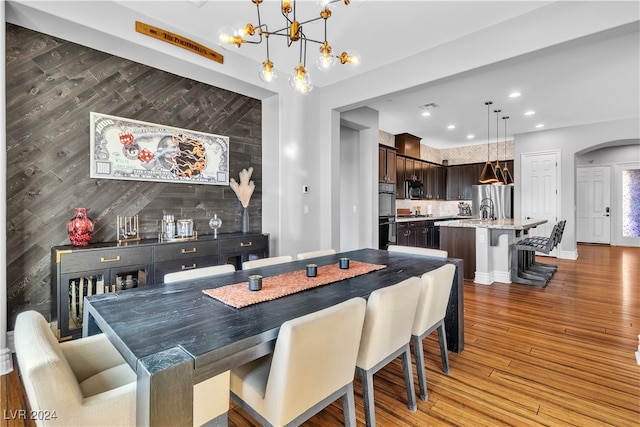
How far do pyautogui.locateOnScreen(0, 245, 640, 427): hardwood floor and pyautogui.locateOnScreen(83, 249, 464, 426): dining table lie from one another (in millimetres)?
734

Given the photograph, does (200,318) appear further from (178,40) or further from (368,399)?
(178,40)

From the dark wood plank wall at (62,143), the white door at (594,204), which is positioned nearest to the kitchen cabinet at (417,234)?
the dark wood plank wall at (62,143)

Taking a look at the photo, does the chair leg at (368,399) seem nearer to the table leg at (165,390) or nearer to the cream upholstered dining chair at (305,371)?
the cream upholstered dining chair at (305,371)

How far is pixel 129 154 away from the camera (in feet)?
10.3

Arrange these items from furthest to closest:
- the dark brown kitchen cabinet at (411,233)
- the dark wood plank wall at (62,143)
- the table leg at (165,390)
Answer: the dark brown kitchen cabinet at (411,233) → the dark wood plank wall at (62,143) → the table leg at (165,390)

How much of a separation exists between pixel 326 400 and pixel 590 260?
7.51 metres

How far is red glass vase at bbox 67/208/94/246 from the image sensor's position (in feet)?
8.87

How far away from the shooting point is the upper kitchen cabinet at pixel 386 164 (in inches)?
247

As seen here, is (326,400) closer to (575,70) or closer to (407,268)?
(407,268)

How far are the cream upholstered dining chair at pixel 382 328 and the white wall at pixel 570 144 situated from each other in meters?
6.95

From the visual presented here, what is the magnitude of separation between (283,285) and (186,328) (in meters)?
0.67

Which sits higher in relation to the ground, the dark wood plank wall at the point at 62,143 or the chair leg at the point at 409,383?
the dark wood plank wall at the point at 62,143

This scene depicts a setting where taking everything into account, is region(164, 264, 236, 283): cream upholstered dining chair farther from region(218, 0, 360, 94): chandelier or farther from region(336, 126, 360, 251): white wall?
region(336, 126, 360, 251): white wall

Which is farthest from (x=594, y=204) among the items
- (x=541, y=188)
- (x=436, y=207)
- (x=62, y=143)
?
(x=62, y=143)
